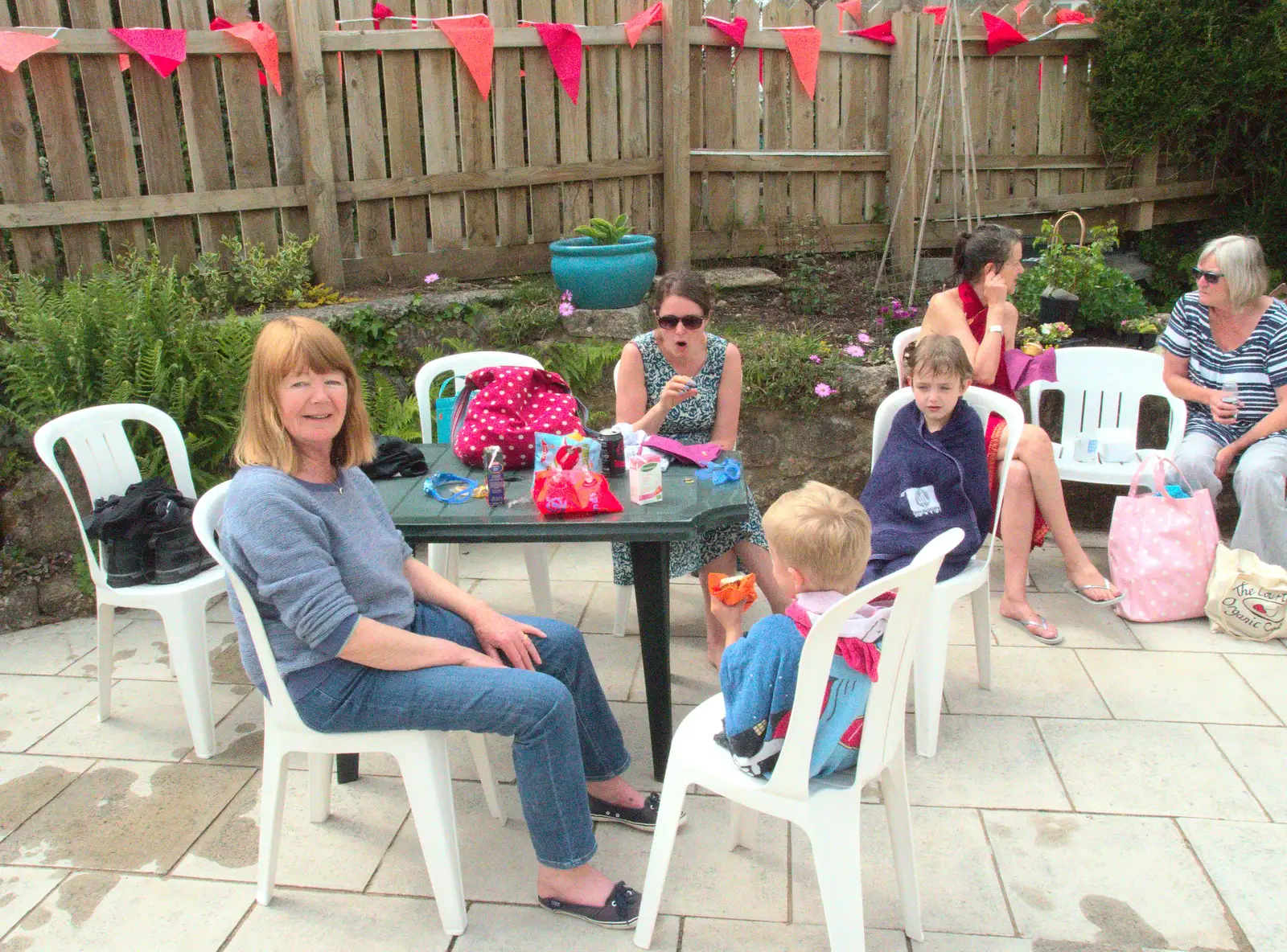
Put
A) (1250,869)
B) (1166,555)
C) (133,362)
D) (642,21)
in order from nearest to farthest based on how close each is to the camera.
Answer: (1250,869) < (1166,555) < (133,362) < (642,21)

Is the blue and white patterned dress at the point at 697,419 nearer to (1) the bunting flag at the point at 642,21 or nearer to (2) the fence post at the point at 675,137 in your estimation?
(2) the fence post at the point at 675,137

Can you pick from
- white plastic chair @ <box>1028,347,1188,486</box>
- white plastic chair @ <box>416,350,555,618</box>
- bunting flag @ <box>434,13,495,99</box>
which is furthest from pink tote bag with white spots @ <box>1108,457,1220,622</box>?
bunting flag @ <box>434,13,495,99</box>

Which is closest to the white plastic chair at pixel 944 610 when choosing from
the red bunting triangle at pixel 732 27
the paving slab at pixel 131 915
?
the paving slab at pixel 131 915

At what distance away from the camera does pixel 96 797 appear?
8.82 ft

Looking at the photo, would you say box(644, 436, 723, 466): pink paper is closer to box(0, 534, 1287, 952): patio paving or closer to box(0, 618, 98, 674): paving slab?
box(0, 534, 1287, 952): patio paving

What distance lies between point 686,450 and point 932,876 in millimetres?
1208

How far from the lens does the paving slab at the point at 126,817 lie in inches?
96.2

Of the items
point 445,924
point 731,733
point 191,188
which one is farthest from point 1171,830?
point 191,188

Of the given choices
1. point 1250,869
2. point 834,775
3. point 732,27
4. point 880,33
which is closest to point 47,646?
point 834,775

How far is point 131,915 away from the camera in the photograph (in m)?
2.25

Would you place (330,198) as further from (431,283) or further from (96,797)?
(96,797)

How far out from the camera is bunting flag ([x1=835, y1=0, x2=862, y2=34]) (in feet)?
18.1

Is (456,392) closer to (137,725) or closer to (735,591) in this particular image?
(137,725)

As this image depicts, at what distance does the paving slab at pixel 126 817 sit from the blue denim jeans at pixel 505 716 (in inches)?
27.8
